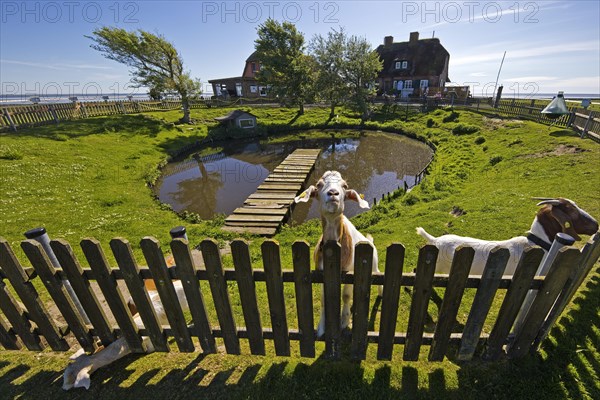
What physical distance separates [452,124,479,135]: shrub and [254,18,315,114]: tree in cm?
1821

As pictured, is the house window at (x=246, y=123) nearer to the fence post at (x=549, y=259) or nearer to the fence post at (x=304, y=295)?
the fence post at (x=304, y=295)

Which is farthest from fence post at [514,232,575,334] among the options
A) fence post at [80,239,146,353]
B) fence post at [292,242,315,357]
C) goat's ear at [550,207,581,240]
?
fence post at [80,239,146,353]

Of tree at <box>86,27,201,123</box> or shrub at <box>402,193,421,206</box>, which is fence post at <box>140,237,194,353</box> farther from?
tree at <box>86,27,201,123</box>

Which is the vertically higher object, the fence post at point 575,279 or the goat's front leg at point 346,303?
the fence post at point 575,279

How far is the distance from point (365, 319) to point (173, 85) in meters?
31.3

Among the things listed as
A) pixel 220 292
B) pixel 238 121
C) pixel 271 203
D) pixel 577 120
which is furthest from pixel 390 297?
pixel 238 121

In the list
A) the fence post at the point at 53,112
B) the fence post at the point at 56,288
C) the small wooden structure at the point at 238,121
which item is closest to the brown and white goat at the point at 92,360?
the fence post at the point at 56,288

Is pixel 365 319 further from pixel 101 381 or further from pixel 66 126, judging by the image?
pixel 66 126

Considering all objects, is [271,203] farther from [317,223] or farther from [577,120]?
[577,120]

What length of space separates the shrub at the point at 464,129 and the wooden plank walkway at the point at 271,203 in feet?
43.1

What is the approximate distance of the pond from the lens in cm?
1285

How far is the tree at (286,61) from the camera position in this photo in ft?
108

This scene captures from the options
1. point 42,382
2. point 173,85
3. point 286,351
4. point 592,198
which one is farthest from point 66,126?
point 592,198

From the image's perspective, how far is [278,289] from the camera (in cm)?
277
